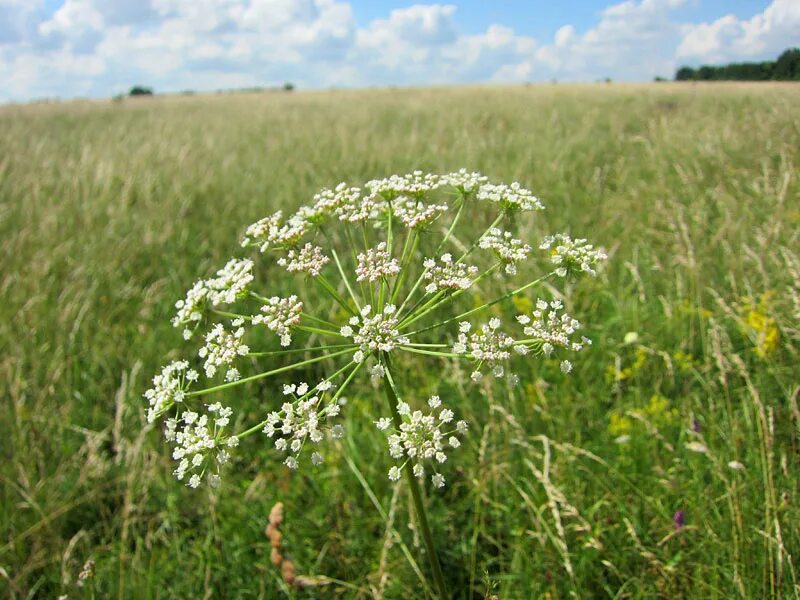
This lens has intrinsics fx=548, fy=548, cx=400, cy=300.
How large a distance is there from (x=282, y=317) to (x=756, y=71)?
21.0 feet

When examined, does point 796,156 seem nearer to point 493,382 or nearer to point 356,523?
point 493,382


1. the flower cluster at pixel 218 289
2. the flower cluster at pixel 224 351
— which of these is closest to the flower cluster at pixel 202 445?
the flower cluster at pixel 224 351

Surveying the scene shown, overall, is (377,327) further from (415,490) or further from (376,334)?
(415,490)

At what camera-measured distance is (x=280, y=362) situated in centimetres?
444

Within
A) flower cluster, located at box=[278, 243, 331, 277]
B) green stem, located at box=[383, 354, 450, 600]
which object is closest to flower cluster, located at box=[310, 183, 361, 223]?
flower cluster, located at box=[278, 243, 331, 277]

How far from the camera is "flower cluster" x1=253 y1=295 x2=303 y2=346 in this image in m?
1.75

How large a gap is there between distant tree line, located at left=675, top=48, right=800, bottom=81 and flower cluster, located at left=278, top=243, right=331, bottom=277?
4599mm

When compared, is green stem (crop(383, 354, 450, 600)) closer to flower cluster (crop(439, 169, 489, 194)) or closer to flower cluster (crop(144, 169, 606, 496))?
flower cluster (crop(144, 169, 606, 496))

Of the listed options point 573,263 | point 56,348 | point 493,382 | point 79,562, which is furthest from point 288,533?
point 56,348

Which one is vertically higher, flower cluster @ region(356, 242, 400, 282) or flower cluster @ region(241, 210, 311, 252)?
flower cluster @ region(241, 210, 311, 252)

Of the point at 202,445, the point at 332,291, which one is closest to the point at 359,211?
the point at 332,291

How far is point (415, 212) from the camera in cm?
202

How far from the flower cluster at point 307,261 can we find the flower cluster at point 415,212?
0.31 m

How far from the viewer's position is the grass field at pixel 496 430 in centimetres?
241
